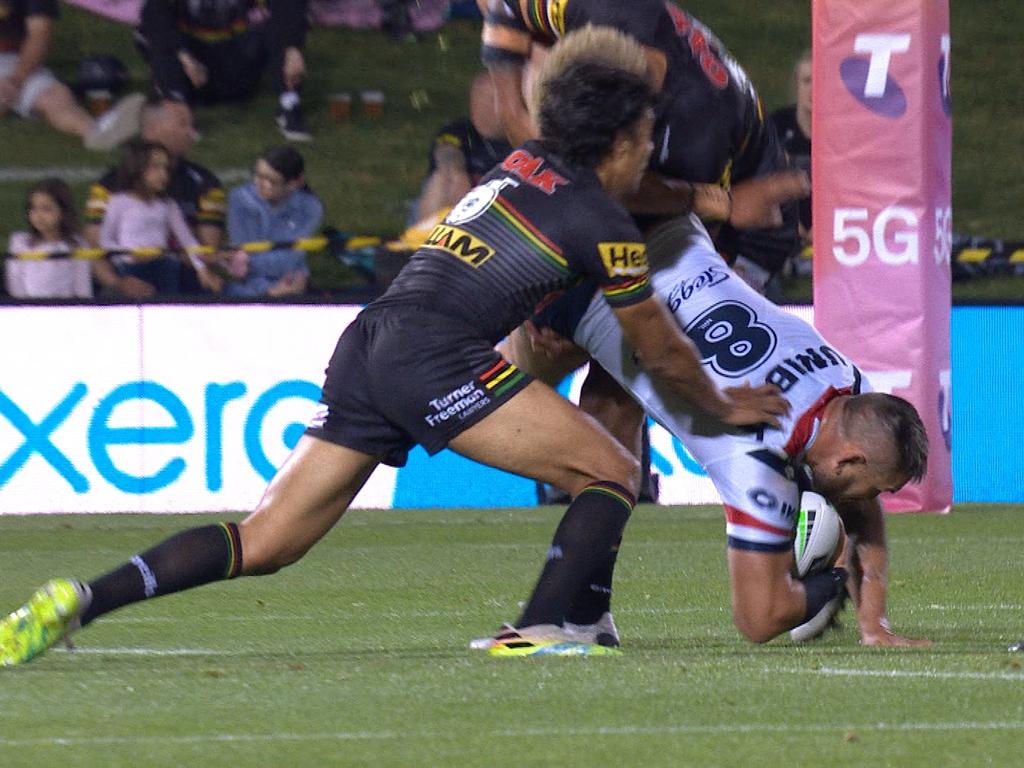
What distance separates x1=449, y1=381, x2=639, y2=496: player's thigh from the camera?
579 centimetres

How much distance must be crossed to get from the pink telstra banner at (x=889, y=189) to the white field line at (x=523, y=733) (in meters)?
6.78

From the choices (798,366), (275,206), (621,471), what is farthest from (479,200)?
(275,206)

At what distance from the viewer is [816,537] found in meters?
6.35

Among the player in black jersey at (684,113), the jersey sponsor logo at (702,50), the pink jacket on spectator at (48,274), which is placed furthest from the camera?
the pink jacket on spectator at (48,274)

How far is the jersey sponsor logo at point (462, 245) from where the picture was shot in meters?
5.89

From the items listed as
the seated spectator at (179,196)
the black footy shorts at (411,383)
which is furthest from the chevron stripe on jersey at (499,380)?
the seated spectator at (179,196)

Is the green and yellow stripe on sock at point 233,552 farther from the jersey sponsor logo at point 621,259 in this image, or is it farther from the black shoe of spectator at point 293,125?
the black shoe of spectator at point 293,125

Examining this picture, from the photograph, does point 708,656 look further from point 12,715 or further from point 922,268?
point 922,268

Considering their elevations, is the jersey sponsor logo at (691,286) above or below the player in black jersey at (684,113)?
below

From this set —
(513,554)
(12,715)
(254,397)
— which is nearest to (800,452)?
(12,715)

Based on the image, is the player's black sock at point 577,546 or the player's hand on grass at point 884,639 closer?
the player's black sock at point 577,546

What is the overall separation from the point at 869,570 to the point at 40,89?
472 inches

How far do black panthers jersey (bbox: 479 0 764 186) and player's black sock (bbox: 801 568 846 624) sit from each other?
1.33m

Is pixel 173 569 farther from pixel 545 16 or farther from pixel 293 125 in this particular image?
pixel 293 125
